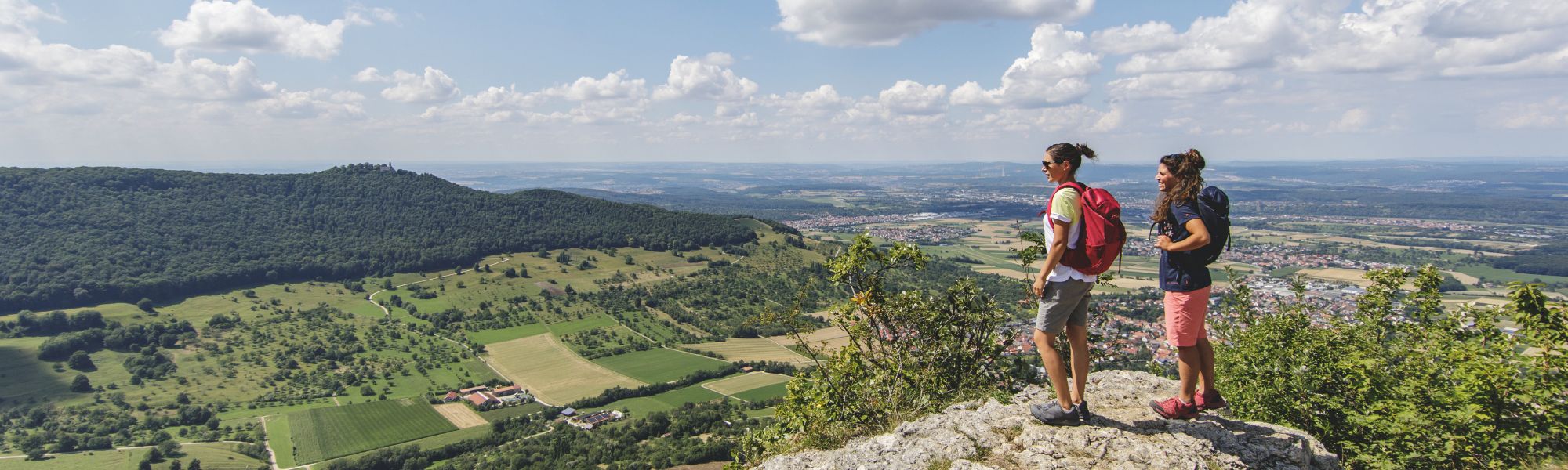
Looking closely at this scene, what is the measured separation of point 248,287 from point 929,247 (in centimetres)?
14947

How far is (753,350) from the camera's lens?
3693 inches

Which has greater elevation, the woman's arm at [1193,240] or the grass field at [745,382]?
the woman's arm at [1193,240]

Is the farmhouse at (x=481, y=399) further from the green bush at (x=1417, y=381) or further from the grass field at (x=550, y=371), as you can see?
the green bush at (x=1417, y=381)

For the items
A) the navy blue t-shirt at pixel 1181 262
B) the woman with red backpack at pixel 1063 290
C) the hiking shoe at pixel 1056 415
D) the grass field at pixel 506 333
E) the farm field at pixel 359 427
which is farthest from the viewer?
the grass field at pixel 506 333

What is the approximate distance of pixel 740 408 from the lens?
65812 mm

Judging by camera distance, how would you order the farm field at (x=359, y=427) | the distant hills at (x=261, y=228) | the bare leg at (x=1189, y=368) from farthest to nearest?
1. the distant hills at (x=261, y=228)
2. the farm field at (x=359, y=427)
3. the bare leg at (x=1189, y=368)

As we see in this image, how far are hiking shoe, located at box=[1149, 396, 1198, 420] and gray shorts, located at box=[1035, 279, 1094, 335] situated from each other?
145 centimetres

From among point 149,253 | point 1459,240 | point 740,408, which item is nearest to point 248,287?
point 149,253

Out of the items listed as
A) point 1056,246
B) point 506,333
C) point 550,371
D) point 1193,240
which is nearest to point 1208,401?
point 1193,240

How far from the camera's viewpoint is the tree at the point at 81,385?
78.8 metres

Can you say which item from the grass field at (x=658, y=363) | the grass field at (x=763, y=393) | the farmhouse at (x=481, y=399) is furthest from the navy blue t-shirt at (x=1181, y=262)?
the farmhouse at (x=481, y=399)

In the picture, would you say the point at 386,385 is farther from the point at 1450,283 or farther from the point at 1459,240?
the point at 1459,240

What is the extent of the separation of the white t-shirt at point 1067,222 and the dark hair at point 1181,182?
786mm

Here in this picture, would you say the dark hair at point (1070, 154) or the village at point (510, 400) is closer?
the dark hair at point (1070, 154)
